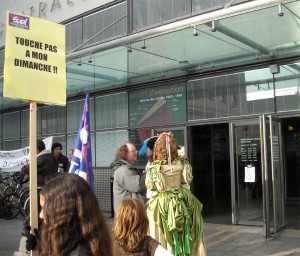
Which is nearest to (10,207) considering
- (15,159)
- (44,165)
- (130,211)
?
(15,159)

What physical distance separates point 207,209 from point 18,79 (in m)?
9.03

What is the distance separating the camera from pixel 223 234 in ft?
26.1

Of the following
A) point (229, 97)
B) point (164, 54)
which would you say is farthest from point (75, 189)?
point (229, 97)

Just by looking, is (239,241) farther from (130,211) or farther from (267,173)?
(130,211)

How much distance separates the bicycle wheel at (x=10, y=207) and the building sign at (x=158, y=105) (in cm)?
363

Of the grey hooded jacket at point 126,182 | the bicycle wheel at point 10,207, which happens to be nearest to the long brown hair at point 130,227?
the grey hooded jacket at point 126,182

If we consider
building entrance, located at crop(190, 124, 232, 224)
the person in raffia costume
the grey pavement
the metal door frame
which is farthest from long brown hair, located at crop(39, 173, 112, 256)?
building entrance, located at crop(190, 124, 232, 224)

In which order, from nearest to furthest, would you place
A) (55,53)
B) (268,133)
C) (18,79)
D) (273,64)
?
1. (18,79)
2. (55,53)
3. (268,133)
4. (273,64)

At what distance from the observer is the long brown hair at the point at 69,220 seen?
165 cm

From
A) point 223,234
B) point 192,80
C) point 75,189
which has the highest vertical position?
point 192,80

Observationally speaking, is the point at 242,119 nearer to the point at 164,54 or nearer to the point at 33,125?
the point at 164,54

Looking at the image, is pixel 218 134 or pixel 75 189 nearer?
pixel 75 189

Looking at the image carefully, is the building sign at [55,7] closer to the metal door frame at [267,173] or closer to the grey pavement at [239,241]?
the metal door frame at [267,173]

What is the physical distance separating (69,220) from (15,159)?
10.6m
